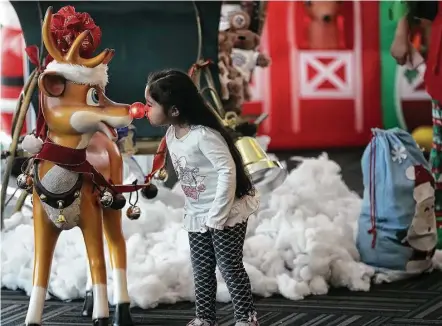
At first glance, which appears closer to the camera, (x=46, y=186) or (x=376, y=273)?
(x=46, y=186)

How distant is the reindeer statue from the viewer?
2102mm

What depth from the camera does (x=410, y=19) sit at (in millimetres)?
3252

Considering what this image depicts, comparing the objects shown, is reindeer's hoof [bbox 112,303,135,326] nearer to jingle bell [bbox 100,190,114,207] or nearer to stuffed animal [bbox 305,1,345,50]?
jingle bell [bbox 100,190,114,207]

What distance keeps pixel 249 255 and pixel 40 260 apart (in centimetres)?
94

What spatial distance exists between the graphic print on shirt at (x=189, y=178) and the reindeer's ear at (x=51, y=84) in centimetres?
34

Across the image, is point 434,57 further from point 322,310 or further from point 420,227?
point 322,310

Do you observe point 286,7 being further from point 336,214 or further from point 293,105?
point 336,214

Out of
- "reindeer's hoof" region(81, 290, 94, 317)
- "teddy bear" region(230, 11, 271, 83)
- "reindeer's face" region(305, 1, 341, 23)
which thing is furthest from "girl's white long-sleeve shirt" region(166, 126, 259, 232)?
"reindeer's face" region(305, 1, 341, 23)

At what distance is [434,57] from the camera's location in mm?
3111

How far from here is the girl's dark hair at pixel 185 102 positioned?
213 cm

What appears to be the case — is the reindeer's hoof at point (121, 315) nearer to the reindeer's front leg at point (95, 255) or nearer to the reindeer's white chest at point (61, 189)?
the reindeer's front leg at point (95, 255)

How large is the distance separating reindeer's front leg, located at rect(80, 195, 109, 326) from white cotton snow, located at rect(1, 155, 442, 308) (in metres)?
0.40

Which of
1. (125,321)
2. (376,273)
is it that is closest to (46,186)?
(125,321)

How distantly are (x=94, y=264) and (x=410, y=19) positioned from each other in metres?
1.72
